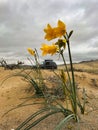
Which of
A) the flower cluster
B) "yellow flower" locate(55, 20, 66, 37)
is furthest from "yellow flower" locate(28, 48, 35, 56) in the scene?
"yellow flower" locate(55, 20, 66, 37)

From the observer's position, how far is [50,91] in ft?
17.7

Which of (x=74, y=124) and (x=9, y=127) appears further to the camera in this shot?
(x=9, y=127)

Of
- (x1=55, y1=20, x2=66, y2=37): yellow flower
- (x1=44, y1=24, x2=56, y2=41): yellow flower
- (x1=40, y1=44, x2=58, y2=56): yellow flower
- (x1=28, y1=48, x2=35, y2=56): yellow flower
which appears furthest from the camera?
(x1=28, y1=48, x2=35, y2=56): yellow flower

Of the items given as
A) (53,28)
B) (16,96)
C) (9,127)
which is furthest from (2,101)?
(53,28)

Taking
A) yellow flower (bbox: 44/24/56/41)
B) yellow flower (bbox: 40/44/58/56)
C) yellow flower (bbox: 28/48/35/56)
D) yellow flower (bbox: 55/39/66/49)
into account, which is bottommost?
yellow flower (bbox: 28/48/35/56)

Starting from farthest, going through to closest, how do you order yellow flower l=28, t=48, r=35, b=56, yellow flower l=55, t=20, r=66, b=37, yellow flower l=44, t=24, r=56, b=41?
yellow flower l=28, t=48, r=35, b=56 → yellow flower l=44, t=24, r=56, b=41 → yellow flower l=55, t=20, r=66, b=37

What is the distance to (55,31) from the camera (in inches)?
126

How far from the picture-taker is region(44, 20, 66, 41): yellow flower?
10.4ft

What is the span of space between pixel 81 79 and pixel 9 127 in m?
4.25

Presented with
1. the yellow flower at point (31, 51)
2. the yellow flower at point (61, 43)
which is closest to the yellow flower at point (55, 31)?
the yellow flower at point (61, 43)

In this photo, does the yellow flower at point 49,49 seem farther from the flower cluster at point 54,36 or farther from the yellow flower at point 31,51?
the yellow flower at point 31,51

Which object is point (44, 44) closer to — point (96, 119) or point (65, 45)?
point (65, 45)

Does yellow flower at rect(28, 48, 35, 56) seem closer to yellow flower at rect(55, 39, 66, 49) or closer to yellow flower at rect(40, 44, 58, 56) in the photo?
yellow flower at rect(40, 44, 58, 56)

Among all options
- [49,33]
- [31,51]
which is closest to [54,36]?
[49,33]
